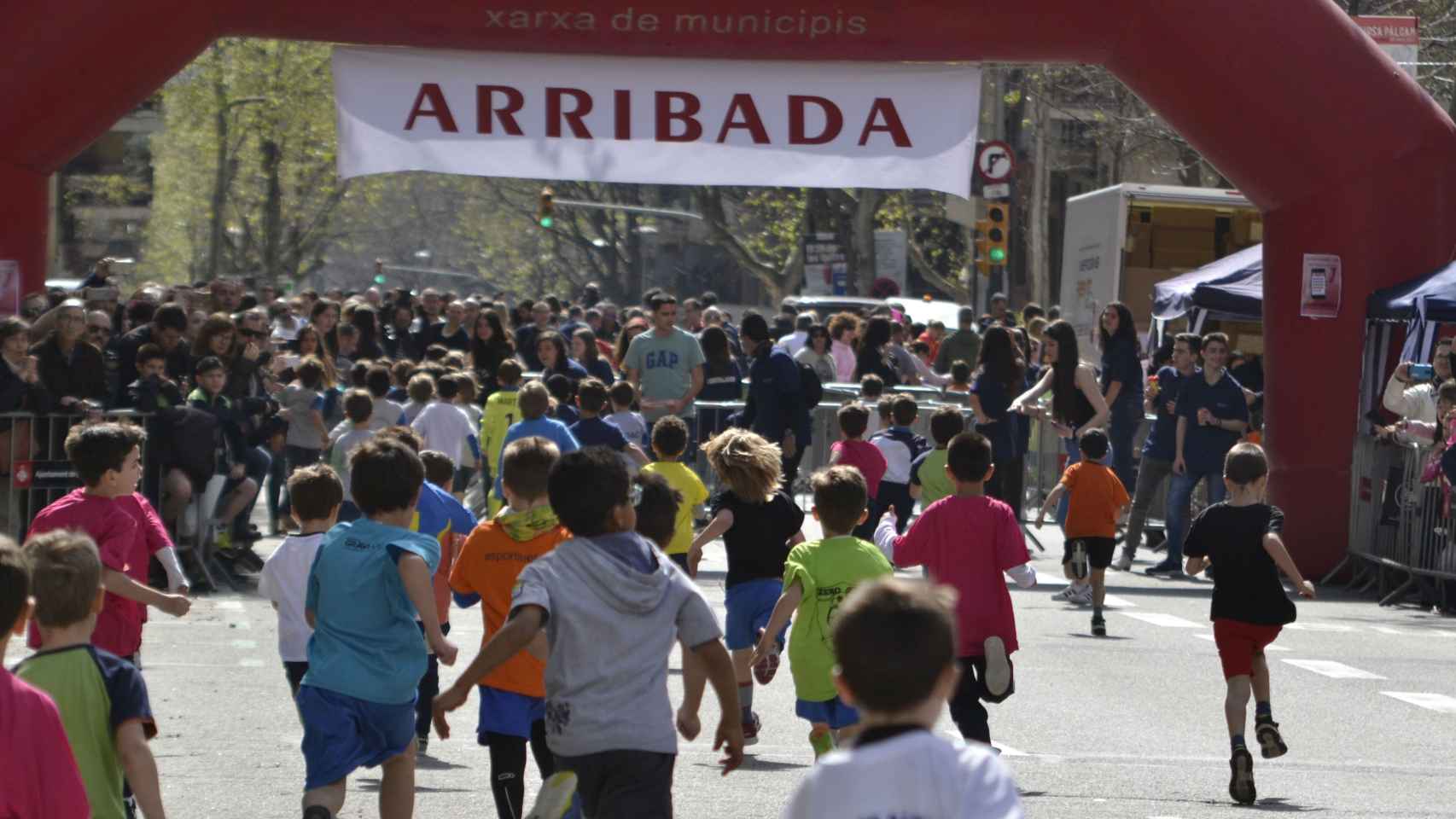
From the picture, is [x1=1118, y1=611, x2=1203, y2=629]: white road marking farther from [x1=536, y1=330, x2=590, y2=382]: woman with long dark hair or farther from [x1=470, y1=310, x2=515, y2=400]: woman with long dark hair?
[x1=470, y1=310, x2=515, y2=400]: woman with long dark hair

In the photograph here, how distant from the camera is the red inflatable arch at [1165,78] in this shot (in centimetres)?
1285

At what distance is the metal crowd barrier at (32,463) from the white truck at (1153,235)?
1475 cm

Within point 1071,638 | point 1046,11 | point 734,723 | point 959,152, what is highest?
point 1046,11

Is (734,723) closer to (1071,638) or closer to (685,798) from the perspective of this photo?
(685,798)

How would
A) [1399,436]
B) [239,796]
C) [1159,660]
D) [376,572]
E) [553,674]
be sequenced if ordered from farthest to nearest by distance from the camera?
[1399,436]
[1159,660]
[239,796]
[376,572]
[553,674]

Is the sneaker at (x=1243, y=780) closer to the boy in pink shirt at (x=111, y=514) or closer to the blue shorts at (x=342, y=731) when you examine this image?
the blue shorts at (x=342, y=731)

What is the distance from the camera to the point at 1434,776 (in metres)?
9.10

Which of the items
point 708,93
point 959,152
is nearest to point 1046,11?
point 959,152

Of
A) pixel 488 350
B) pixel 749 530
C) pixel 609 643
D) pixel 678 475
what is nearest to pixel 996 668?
pixel 749 530

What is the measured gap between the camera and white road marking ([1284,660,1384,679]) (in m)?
12.1

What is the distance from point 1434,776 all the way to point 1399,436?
667cm

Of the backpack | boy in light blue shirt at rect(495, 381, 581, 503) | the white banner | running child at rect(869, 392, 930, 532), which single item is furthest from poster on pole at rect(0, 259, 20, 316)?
the backpack

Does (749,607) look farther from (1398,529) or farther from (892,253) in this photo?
(892,253)

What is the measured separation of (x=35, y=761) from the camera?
4215 millimetres
